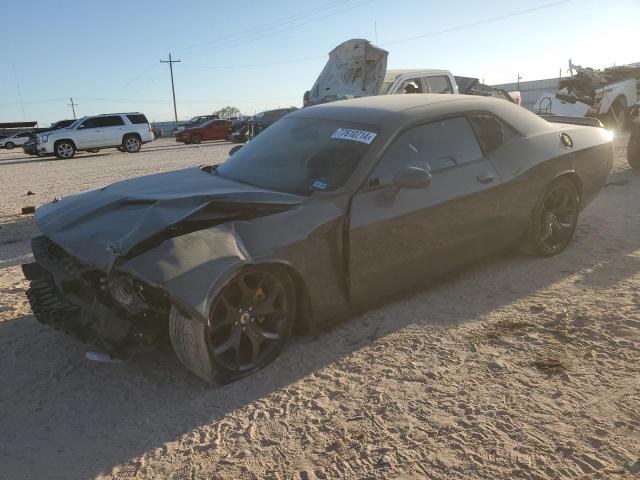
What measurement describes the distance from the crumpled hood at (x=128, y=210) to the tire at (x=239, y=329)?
0.42 m

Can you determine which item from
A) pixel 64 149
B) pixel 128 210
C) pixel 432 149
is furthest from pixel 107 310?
pixel 64 149

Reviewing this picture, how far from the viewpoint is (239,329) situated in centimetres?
299

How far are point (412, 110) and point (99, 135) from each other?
71.9 ft

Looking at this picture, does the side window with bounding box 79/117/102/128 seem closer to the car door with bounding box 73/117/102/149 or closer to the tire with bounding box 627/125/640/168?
the car door with bounding box 73/117/102/149

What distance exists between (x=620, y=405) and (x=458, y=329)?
3.54 ft

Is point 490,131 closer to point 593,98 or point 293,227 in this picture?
point 293,227

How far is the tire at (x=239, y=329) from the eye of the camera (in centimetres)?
278

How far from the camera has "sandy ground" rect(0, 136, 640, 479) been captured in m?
2.33

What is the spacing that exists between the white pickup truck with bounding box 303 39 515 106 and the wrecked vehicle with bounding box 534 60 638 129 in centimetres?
379

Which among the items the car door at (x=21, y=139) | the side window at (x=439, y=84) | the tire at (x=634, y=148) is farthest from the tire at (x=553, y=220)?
the car door at (x=21, y=139)

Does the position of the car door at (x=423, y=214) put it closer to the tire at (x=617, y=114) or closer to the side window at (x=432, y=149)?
the side window at (x=432, y=149)

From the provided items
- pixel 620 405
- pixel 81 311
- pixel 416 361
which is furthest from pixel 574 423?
pixel 81 311

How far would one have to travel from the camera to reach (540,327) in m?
3.47

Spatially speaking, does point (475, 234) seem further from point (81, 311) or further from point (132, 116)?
point (132, 116)
